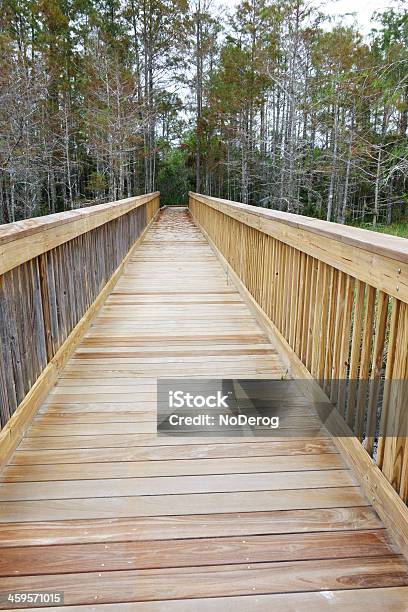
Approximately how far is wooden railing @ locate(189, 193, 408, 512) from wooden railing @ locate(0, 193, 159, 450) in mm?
1356

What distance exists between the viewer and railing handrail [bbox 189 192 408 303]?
144 centimetres

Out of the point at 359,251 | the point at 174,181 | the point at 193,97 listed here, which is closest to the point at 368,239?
the point at 359,251

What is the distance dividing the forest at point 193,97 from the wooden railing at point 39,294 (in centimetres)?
1272

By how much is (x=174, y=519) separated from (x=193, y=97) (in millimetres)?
26482

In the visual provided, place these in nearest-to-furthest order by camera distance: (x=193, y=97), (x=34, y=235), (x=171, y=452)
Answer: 1. (x=171, y=452)
2. (x=34, y=235)
3. (x=193, y=97)

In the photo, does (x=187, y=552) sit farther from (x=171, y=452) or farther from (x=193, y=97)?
(x=193, y=97)

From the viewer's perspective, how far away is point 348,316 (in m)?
1.95

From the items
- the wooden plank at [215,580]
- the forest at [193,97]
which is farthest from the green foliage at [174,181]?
the wooden plank at [215,580]

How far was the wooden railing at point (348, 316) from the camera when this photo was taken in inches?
58.7

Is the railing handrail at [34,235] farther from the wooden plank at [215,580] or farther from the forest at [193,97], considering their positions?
the forest at [193,97]

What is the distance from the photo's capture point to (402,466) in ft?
4.87

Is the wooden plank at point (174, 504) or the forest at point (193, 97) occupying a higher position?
the forest at point (193, 97)

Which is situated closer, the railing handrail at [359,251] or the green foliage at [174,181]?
the railing handrail at [359,251]

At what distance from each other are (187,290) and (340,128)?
17757 mm
